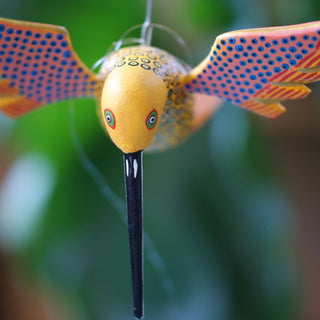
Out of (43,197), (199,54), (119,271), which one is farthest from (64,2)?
(119,271)

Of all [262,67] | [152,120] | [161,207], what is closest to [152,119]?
[152,120]

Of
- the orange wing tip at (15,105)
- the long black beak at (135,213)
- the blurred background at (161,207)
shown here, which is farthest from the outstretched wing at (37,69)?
the blurred background at (161,207)

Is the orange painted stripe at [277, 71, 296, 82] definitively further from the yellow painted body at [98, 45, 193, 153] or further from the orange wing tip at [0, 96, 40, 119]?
the orange wing tip at [0, 96, 40, 119]

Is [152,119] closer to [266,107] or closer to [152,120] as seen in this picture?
[152,120]

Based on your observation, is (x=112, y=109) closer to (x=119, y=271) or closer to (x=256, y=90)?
(x=256, y=90)

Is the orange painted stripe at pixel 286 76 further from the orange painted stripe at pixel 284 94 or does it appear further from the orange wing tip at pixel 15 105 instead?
the orange wing tip at pixel 15 105

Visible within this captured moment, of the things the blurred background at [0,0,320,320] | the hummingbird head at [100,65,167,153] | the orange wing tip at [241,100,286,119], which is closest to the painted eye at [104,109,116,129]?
the hummingbird head at [100,65,167,153]
